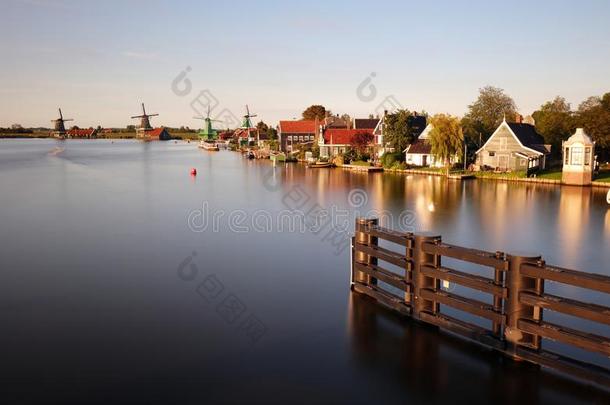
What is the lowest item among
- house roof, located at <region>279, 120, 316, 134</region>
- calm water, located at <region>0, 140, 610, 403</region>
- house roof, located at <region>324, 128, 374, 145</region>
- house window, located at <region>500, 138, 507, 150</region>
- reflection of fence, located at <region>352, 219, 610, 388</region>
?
calm water, located at <region>0, 140, 610, 403</region>

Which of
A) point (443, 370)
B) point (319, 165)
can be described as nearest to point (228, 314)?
point (443, 370)

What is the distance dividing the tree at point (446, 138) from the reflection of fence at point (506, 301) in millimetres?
41457

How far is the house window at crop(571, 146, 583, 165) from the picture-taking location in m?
36.2

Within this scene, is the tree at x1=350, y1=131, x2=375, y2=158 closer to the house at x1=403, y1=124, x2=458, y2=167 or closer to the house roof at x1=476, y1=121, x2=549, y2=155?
the house at x1=403, y1=124, x2=458, y2=167

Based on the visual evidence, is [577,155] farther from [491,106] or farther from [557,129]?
[491,106]

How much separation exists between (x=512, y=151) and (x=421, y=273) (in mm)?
40997

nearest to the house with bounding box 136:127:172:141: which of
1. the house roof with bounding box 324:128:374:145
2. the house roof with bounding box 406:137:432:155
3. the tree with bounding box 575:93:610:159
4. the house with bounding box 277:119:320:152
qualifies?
the house with bounding box 277:119:320:152

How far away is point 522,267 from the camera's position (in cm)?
722

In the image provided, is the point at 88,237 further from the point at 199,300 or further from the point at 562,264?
the point at 562,264

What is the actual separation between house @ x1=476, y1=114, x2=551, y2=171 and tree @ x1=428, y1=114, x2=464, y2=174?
94.2 inches

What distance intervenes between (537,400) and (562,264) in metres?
9.22

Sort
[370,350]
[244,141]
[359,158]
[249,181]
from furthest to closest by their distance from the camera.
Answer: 1. [244,141]
2. [359,158]
3. [249,181]
4. [370,350]

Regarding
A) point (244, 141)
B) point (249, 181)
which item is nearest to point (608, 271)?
point (249, 181)

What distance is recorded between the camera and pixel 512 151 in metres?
45.6
